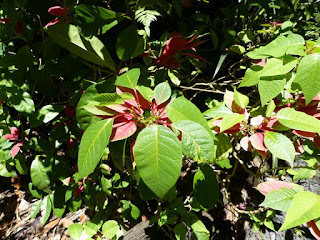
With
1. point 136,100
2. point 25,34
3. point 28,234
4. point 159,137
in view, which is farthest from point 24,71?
point 28,234

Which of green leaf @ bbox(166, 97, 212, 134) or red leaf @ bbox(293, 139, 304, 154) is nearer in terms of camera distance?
green leaf @ bbox(166, 97, 212, 134)

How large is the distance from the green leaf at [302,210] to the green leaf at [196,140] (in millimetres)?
223

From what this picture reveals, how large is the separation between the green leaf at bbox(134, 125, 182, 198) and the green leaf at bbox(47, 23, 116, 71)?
0.48 m

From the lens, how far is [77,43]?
0.78 meters

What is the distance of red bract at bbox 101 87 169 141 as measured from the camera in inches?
22.9

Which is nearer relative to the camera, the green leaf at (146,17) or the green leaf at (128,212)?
the green leaf at (146,17)

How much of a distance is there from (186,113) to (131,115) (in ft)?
0.55

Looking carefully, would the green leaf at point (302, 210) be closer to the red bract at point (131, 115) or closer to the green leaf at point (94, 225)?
the red bract at point (131, 115)

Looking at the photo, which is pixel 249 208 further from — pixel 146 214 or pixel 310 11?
pixel 310 11

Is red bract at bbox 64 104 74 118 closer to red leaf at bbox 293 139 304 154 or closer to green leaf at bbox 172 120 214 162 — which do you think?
green leaf at bbox 172 120 214 162

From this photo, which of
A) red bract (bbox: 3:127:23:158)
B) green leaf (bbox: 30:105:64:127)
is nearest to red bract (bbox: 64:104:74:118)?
green leaf (bbox: 30:105:64:127)

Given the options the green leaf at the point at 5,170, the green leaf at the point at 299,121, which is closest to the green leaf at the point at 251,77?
the green leaf at the point at 299,121

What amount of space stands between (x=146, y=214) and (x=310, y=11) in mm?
1753

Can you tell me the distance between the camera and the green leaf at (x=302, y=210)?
471mm
